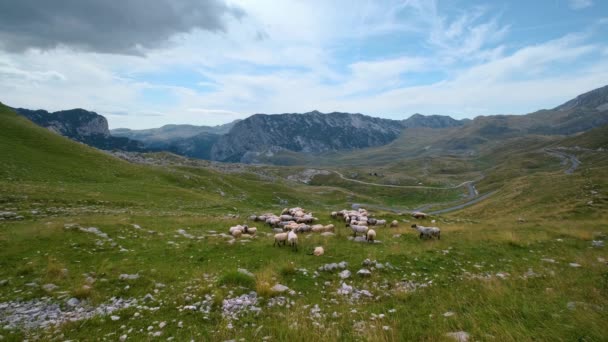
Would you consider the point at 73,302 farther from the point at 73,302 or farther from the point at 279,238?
the point at 279,238

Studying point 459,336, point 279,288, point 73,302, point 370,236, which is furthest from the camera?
point 370,236

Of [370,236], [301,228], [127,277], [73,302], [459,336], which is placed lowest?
[301,228]

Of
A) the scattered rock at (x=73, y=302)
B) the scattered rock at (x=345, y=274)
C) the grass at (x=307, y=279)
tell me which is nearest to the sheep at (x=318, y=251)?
the grass at (x=307, y=279)

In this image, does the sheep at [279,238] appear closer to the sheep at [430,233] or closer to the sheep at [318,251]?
the sheep at [318,251]

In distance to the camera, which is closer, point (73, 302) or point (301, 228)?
point (73, 302)

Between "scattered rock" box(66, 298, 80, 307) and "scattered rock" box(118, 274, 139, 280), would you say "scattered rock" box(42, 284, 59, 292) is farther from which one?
"scattered rock" box(118, 274, 139, 280)

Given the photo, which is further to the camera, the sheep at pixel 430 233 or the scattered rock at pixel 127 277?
the sheep at pixel 430 233

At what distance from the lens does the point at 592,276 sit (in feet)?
38.1

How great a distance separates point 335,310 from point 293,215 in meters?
19.8

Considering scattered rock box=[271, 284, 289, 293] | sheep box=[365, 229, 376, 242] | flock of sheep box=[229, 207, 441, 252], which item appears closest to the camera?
scattered rock box=[271, 284, 289, 293]

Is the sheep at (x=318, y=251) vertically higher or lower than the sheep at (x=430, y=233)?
higher

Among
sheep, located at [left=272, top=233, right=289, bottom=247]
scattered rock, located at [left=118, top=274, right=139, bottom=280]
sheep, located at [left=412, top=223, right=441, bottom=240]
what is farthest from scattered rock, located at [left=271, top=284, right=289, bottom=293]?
sheep, located at [left=412, top=223, right=441, bottom=240]

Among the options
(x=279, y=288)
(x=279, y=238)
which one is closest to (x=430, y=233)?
(x=279, y=238)

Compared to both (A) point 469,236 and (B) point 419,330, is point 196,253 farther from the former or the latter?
(A) point 469,236
